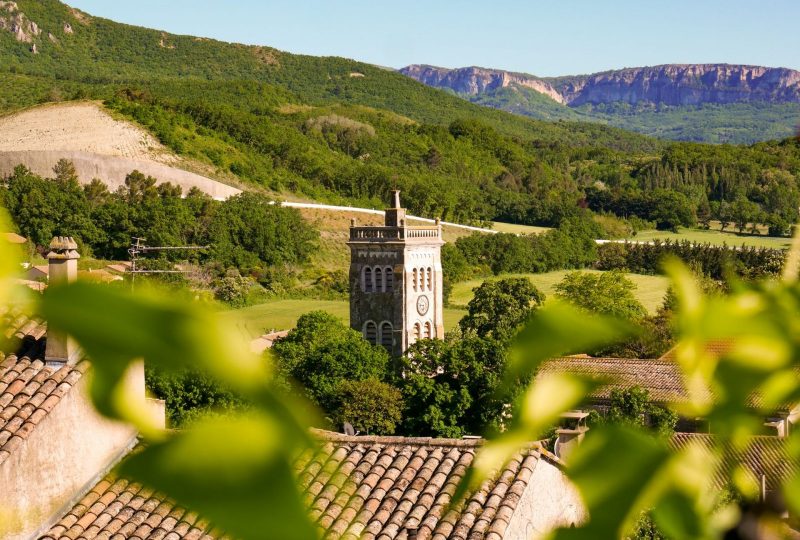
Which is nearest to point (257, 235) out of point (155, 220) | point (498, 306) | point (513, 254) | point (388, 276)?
point (155, 220)

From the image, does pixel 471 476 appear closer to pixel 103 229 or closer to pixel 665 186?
pixel 103 229

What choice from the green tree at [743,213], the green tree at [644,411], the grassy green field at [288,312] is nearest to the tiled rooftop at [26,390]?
the green tree at [644,411]

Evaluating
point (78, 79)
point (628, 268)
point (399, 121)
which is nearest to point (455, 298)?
point (628, 268)

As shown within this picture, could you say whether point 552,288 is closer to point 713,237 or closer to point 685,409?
point 713,237

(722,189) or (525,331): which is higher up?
(525,331)

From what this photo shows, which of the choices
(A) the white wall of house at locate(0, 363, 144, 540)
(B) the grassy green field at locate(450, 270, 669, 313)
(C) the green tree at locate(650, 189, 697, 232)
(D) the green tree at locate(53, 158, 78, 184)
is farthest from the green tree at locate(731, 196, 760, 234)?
(A) the white wall of house at locate(0, 363, 144, 540)

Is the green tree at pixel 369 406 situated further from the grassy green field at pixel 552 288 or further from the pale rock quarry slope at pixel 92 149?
the pale rock quarry slope at pixel 92 149
